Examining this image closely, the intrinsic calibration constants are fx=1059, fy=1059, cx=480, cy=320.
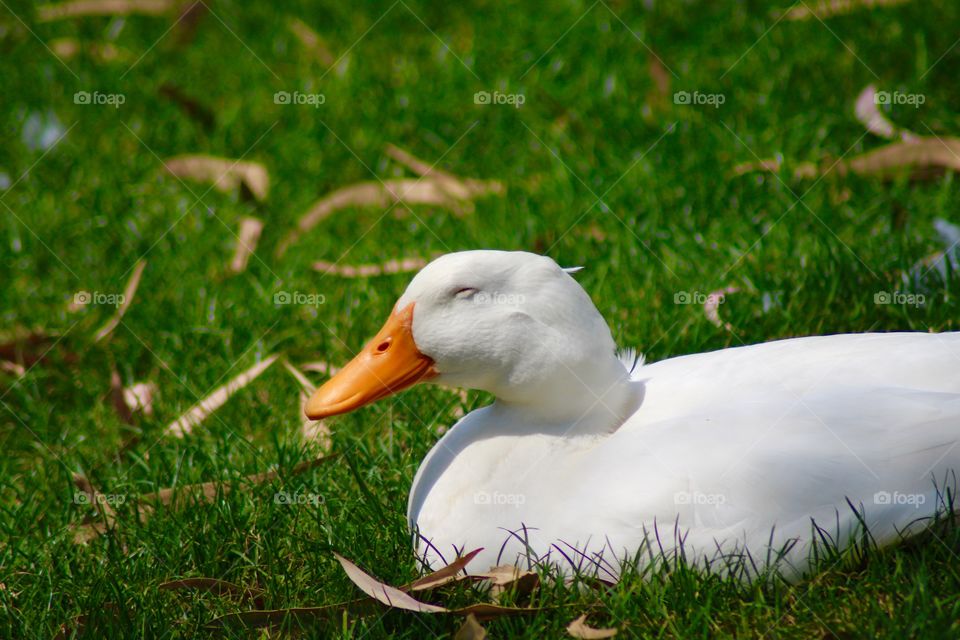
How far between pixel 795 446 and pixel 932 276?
1.49 metres

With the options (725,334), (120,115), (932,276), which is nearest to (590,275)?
(725,334)

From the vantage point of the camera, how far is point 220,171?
4895 mm

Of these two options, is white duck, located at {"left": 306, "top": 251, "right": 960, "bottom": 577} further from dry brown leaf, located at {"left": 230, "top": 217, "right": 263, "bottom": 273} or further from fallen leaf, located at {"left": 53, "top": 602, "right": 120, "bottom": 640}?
dry brown leaf, located at {"left": 230, "top": 217, "right": 263, "bottom": 273}

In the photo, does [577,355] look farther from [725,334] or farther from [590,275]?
[590,275]

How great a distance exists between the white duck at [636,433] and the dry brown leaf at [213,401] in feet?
3.34

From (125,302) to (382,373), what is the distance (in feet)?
5.97

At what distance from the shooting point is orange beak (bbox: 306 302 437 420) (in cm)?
259

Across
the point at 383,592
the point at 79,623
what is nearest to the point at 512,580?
the point at 383,592

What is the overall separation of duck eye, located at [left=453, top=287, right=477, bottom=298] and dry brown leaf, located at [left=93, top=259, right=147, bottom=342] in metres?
1.90

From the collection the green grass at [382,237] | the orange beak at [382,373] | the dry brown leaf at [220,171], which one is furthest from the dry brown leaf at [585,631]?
the dry brown leaf at [220,171]

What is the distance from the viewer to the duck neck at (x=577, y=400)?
8.39 ft

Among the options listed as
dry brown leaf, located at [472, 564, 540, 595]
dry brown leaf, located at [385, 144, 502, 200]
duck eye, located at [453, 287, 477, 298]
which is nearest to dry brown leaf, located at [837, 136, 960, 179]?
dry brown leaf, located at [385, 144, 502, 200]

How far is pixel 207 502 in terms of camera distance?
2.93m

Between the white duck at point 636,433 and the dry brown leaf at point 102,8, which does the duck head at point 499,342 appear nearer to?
the white duck at point 636,433
